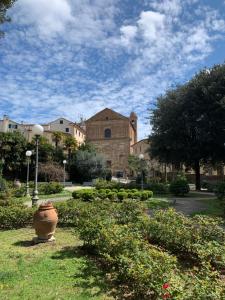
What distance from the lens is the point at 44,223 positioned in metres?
7.83

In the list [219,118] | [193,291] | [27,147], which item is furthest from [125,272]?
[27,147]

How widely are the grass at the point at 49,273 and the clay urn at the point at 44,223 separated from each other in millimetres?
264

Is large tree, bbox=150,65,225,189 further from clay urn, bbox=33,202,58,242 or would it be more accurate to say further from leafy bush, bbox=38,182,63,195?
clay urn, bbox=33,202,58,242

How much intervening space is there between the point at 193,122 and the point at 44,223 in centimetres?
2080

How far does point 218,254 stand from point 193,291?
2.07 metres

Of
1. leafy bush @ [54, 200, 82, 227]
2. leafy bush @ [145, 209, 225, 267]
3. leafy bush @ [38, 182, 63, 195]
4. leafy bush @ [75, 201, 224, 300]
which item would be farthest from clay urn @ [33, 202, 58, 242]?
leafy bush @ [38, 182, 63, 195]

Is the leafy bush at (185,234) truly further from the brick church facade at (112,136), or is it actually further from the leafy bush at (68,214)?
the brick church facade at (112,136)

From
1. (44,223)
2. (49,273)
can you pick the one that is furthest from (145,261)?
(44,223)

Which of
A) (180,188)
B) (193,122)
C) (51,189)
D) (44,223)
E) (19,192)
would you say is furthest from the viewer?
(193,122)

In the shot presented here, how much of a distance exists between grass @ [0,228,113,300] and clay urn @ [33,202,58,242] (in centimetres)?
26

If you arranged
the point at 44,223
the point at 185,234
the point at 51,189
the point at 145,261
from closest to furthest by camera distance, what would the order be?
1. the point at 145,261
2. the point at 185,234
3. the point at 44,223
4. the point at 51,189

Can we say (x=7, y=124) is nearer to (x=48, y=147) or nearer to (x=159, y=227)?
(x=48, y=147)

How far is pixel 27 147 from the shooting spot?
41.3 meters

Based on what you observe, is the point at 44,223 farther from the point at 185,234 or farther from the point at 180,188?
the point at 180,188
